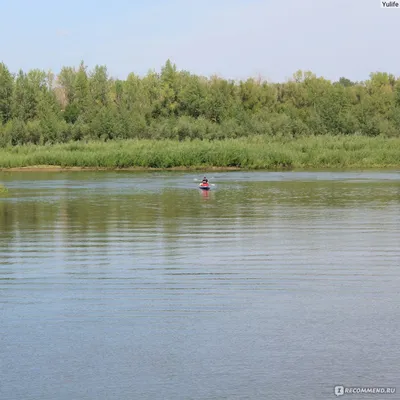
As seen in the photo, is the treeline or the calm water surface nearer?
the calm water surface

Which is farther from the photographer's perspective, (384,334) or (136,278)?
(136,278)

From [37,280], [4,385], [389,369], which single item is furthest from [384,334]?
[37,280]

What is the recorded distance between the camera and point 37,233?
25906mm

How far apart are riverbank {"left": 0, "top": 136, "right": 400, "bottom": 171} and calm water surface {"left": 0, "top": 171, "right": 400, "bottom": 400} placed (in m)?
48.2

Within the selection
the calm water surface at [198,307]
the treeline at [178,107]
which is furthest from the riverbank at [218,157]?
the calm water surface at [198,307]

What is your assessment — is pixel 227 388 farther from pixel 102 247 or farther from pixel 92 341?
pixel 102 247

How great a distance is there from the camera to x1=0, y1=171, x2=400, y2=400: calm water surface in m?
10.5

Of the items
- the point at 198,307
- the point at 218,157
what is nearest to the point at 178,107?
the point at 218,157

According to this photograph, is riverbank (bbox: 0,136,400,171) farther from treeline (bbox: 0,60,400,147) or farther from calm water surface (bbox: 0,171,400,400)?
calm water surface (bbox: 0,171,400,400)

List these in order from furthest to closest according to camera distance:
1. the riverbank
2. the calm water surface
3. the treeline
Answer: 1. the treeline
2. the riverbank
3. the calm water surface

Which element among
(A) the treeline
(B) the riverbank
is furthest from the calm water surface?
(A) the treeline

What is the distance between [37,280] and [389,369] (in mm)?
8329

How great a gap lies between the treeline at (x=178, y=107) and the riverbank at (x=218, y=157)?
964 cm

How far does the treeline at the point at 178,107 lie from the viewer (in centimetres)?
9788
